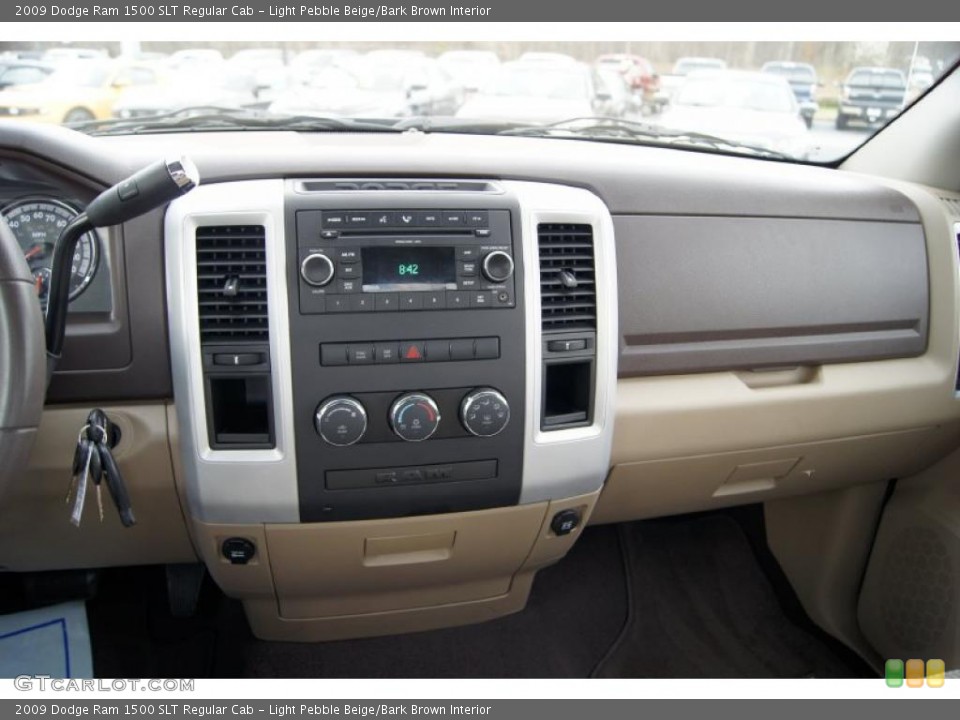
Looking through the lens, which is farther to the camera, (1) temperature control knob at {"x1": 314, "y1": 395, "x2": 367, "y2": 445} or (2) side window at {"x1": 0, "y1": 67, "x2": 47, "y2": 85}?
(2) side window at {"x1": 0, "y1": 67, "x2": 47, "y2": 85}

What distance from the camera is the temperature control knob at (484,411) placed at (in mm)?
1320

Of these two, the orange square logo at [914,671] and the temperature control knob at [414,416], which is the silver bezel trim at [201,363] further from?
the orange square logo at [914,671]

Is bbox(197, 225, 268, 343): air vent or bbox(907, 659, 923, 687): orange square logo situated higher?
bbox(197, 225, 268, 343): air vent

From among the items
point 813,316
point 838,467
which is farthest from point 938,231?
point 838,467

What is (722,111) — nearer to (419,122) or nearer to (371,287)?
(419,122)

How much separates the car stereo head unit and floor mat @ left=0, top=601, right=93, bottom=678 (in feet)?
3.97

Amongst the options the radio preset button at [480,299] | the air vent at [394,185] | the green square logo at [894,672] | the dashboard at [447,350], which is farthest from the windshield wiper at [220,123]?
the green square logo at [894,672]

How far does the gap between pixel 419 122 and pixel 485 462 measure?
3.08 ft

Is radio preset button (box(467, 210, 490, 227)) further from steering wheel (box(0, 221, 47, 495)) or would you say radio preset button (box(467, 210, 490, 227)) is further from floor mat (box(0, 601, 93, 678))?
floor mat (box(0, 601, 93, 678))

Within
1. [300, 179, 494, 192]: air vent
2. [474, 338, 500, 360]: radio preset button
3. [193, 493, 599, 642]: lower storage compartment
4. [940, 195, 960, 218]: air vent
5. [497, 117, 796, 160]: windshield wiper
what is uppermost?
[497, 117, 796, 160]: windshield wiper

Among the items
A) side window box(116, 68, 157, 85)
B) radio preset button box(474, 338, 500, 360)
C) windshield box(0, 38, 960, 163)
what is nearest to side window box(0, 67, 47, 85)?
windshield box(0, 38, 960, 163)

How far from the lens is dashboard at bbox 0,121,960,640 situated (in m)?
1.26

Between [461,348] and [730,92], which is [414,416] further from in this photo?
[730,92]

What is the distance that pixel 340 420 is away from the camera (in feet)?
4.16
